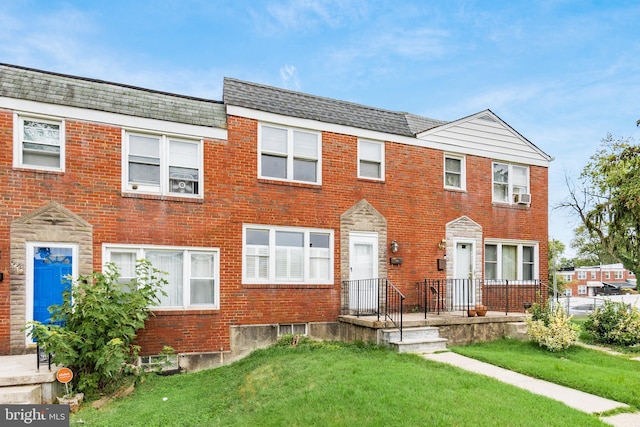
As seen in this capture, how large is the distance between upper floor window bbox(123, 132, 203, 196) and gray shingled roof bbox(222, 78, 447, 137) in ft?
5.25

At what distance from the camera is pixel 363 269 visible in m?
11.2

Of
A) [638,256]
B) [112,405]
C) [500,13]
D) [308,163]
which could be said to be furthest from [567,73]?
[112,405]

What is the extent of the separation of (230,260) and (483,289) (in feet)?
25.9

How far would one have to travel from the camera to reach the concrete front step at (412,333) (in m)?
8.88

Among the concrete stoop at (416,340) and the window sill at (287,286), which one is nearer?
the concrete stoop at (416,340)

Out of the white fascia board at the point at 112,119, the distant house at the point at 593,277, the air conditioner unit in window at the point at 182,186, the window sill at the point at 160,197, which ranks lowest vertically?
the distant house at the point at 593,277

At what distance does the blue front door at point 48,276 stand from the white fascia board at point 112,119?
2.76 m

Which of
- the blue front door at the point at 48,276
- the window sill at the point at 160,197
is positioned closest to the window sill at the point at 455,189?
the window sill at the point at 160,197

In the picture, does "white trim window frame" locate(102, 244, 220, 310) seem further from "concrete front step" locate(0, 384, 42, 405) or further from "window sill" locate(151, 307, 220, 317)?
"concrete front step" locate(0, 384, 42, 405)

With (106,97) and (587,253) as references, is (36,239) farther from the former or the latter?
(587,253)

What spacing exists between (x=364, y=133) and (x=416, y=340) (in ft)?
18.4

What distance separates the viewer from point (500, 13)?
13.0 metres

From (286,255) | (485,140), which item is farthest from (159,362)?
(485,140)

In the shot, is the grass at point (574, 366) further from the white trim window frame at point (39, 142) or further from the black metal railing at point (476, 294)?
the white trim window frame at point (39, 142)
